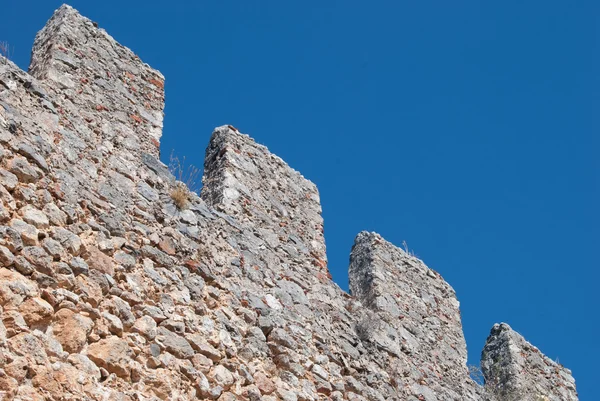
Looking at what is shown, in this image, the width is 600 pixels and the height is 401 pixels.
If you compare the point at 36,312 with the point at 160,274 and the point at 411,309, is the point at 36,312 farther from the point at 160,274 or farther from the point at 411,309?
the point at 411,309

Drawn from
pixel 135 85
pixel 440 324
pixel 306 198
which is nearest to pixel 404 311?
pixel 440 324

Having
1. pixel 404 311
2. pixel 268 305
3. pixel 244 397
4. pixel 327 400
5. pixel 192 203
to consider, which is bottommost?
pixel 244 397

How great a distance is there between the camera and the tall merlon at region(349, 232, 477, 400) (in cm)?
1016

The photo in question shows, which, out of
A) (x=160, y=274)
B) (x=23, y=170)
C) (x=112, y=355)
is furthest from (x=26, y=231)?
(x=160, y=274)

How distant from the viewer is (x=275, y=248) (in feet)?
30.2

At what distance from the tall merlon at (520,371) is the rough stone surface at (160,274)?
0.92 ft

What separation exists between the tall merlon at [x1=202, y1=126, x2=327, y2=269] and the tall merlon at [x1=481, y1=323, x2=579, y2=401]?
3.30 metres

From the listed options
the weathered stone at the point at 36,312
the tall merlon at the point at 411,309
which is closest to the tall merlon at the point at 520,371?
the tall merlon at the point at 411,309

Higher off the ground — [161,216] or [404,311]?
[404,311]

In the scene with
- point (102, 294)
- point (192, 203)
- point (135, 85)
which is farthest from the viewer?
point (135, 85)

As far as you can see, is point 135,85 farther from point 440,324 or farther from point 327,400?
point 440,324

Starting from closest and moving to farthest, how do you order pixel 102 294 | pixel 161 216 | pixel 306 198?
pixel 102 294 < pixel 161 216 < pixel 306 198

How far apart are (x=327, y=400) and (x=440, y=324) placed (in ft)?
10.1

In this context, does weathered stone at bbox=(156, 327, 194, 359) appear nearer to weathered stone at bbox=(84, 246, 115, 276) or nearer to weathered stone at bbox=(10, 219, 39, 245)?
weathered stone at bbox=(84, 246, 115, 276)
